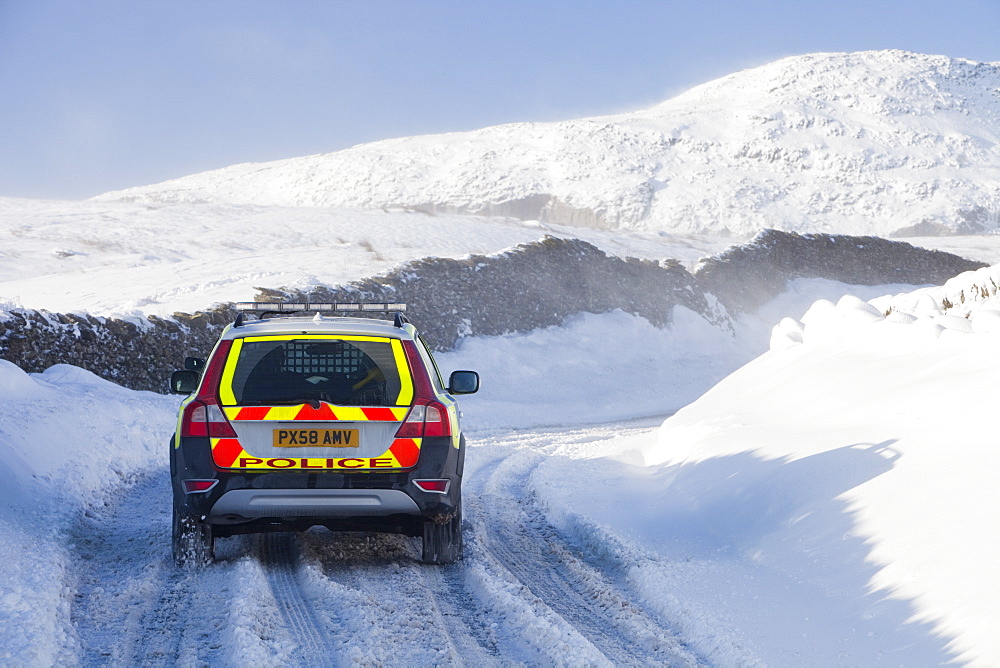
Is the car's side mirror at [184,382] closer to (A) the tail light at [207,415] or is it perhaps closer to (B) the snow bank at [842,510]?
(A) the tail light at [207,415]

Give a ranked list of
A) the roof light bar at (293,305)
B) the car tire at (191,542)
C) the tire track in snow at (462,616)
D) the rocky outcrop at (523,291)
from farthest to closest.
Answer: the rocky outcrop at (523,291), the roof light bar at (293,305), the car tire at (191,542), the tire track in snow at (462,616)

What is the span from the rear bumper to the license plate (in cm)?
27

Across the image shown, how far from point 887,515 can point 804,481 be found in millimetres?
1237

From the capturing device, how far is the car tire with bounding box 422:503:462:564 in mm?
5645

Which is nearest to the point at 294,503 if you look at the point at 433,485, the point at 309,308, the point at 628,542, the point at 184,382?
the point at 433,485

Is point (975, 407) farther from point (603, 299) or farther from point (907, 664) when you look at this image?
point (603, 299)

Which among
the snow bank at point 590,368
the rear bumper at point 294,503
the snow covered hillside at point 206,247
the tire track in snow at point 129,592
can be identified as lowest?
the snow bank at point 590,368

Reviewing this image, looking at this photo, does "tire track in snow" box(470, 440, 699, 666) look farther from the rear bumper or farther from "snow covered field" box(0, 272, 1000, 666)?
the rear bumper

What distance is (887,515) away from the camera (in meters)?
5.36

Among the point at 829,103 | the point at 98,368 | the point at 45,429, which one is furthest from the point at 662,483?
the point at 829,103

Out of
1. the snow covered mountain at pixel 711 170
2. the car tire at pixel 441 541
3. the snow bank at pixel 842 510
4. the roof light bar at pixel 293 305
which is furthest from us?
the snow covered mountain at pixel 711 170

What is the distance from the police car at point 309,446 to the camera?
505cm

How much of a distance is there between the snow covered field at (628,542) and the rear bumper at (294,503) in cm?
43

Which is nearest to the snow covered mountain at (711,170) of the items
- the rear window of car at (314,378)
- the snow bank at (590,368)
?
the snow bank at (590,368)
